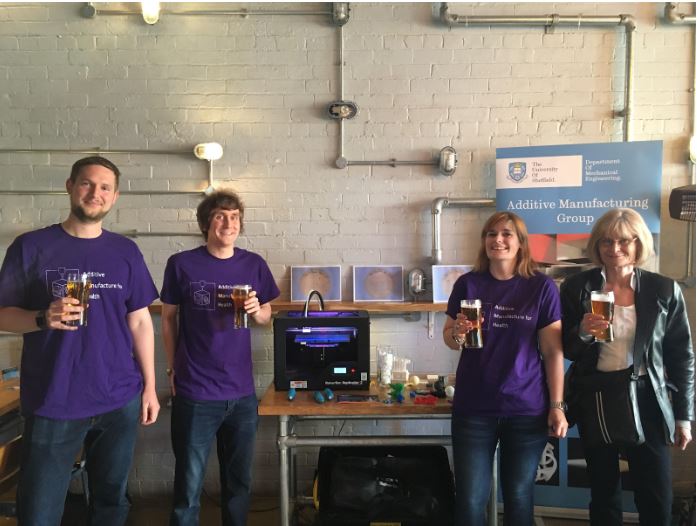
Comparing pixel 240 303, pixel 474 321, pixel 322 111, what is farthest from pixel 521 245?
pixel 322 111

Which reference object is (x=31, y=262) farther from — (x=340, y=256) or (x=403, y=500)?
(x=403, y=500)

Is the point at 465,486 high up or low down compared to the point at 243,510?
up

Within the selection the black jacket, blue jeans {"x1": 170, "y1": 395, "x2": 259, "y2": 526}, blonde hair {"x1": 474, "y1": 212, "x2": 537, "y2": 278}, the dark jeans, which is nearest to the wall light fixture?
blue jeans {"x1": 170, "y1": 395, "x2": 259, "y2": 526}

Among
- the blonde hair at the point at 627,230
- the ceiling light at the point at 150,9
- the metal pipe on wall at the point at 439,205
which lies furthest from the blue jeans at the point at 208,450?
the ceiling light at the point at 150,9

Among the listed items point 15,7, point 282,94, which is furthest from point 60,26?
Result: point 282,94

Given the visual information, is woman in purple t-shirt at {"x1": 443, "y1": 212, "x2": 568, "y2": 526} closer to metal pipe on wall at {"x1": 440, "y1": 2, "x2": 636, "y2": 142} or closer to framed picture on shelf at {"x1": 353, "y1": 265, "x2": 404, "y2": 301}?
framed picture on shelf at {"x1": 353, "y1": 265, "x2": 404, "y2": 301}

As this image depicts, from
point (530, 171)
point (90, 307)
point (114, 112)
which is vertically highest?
point (114, 112)

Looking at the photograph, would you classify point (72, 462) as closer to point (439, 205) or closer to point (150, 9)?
point (439, 205)

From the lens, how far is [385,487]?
2.36 meters

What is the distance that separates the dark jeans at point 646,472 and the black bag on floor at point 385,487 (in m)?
0.71

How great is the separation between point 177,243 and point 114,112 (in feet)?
3.01

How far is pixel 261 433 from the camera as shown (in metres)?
3.12

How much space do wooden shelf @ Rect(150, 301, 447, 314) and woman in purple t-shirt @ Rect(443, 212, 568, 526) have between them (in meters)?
0.92

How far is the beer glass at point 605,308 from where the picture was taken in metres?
1.83
